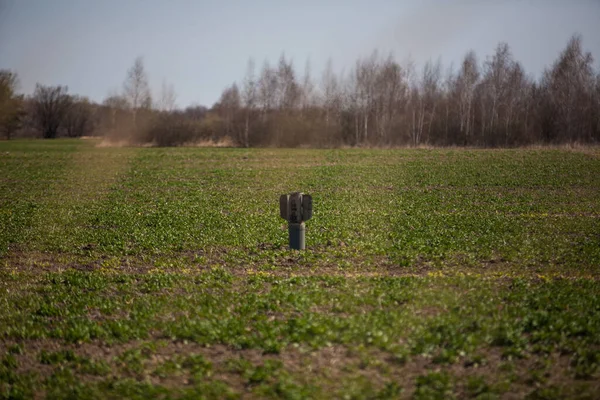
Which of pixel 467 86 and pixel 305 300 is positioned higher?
pixel 467 86

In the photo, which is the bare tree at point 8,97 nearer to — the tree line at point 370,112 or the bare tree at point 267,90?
the tree line at point 370,112

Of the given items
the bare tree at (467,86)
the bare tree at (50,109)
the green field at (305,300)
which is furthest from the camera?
the bare tree at (50,109)

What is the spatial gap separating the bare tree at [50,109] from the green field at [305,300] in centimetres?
6375

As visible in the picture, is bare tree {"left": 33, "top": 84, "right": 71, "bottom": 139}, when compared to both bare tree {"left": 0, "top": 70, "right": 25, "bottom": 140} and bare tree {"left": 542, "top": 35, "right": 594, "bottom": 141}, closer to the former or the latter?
bare tree {"left": 0, "top": 70, "right": 25, "bottom": 140}

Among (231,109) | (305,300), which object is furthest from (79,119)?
(305,300)

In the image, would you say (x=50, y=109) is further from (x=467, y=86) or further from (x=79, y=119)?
(x=467, y=86)

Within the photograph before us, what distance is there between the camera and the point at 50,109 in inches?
3209

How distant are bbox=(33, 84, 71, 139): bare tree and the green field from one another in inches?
2510

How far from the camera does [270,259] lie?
403 inches

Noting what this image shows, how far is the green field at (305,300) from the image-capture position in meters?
5.24

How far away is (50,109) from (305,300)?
8497cm

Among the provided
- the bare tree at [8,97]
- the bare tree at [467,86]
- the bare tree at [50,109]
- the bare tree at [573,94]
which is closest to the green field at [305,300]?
the bare tree at [8,97]

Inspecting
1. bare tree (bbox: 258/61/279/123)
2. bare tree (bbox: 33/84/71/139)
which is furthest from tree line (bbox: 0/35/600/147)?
bare tree (bbox: 33/84/71/139)

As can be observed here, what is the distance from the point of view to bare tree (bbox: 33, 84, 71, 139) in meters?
74.6
